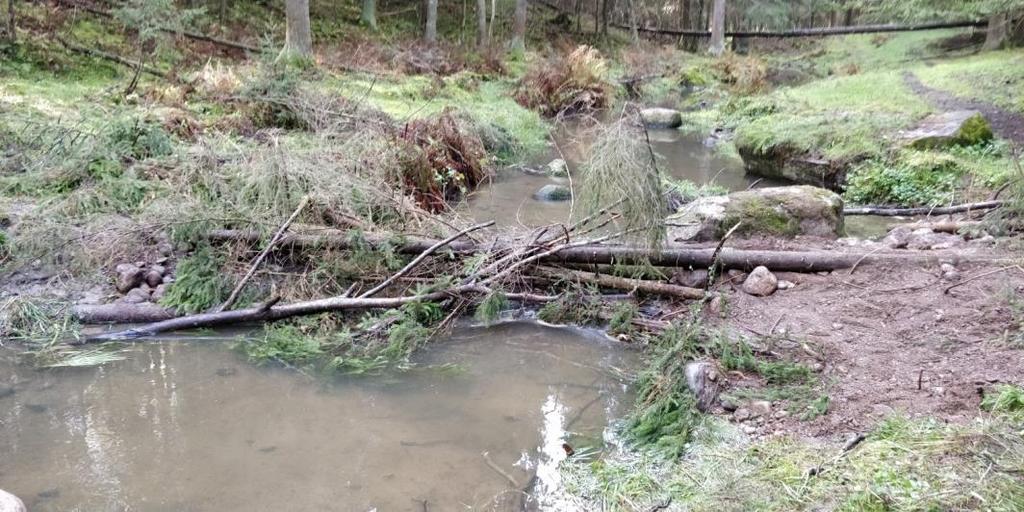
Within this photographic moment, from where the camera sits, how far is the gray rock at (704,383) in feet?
14.9

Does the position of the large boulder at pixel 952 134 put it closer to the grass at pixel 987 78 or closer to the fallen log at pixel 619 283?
the grass at pixel 987 78

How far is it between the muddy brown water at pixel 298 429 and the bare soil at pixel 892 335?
1.24 metres

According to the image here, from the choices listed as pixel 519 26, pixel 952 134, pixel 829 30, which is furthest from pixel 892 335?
pixel 829 30

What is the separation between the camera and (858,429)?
158 inches

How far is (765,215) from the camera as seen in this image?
24.6 ft

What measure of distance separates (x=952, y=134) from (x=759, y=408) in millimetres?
7730

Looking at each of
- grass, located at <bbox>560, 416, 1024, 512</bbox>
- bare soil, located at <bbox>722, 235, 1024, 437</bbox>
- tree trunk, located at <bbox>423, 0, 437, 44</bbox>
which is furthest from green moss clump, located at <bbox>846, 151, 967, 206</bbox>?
tree trunk, located at <bbox>423, 0, 437, 44</bbox>

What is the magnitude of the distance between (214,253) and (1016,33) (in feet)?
68.0

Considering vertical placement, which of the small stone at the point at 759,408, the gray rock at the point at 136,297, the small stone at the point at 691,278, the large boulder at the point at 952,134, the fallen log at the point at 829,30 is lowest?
the small stone at the point at 759,408

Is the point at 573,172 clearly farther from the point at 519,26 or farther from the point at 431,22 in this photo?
the point at 519,26

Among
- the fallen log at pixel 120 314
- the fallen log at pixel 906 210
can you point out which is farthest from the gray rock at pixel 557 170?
the fallen log at pixel 120 314

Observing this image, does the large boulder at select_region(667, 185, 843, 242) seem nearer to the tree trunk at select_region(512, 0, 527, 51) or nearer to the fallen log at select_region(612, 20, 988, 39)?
the tree trunk at select_region(512, 0, 527, 51)

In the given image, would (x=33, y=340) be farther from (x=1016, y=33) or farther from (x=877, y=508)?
(x=1016, y=33)

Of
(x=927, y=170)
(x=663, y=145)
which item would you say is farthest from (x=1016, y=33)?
(x=927, y=170)
